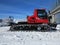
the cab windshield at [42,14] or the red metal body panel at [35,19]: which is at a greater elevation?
the cab windshield at [42,14]

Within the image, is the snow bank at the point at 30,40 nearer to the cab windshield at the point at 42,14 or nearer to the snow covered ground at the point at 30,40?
the snow covered ground at the point at 30,40

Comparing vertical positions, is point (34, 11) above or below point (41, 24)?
above

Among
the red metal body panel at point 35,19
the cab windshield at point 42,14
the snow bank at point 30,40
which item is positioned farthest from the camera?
the cab windshield at point 42,14

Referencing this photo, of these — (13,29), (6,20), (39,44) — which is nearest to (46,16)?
(13,29)

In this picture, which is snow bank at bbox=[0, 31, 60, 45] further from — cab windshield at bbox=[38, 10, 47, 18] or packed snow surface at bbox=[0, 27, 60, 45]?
cab windshield at bbox=[38, 10, 47, 18]

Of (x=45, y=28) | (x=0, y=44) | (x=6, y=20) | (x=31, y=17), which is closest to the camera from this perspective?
(x=0, y=44)

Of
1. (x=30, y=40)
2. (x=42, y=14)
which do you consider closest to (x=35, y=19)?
(x=42, y=14)

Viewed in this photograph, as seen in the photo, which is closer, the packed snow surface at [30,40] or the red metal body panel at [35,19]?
the packed snow surface at [30,40]

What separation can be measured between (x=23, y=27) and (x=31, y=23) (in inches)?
51.7

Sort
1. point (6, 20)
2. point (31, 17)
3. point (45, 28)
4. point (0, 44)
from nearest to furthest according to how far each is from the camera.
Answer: point (0, 44), point (45, 28), point (31, 17), point (6, 20)

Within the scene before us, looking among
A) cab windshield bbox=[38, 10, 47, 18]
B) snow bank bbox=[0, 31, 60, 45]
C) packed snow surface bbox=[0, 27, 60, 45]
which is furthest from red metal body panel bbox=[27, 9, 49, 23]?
Answer: snow bank bbox=[0, 31, 60, 45]

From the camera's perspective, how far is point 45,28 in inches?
738

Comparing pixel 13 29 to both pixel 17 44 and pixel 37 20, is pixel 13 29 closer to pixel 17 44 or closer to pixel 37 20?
pixel 37 20

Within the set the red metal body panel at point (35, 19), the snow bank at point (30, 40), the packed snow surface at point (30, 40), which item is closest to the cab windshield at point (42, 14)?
the red metal body panel at point (35, 19)
